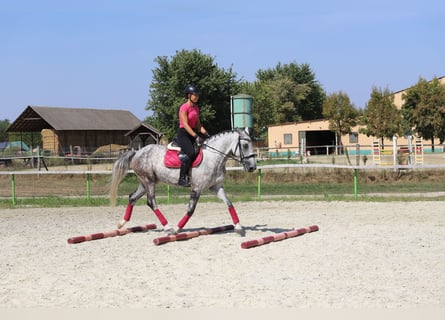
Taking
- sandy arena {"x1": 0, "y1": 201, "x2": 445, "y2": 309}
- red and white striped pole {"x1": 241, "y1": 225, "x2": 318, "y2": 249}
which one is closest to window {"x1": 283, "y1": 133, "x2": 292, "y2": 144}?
sandy arena {"x1": 0, "y1": 201, "x2": 445, "y2": 309}

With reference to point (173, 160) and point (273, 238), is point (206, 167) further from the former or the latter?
point (273, 238)

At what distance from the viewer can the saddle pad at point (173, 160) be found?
977 cm

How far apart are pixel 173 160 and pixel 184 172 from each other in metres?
0.35

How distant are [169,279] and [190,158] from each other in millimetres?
3286

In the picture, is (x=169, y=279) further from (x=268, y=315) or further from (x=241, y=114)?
(x=241, y=114)

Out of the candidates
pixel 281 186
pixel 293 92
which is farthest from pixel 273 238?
pixel 293 92

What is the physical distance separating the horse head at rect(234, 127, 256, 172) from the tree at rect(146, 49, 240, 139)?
43838mm

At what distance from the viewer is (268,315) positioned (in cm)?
514

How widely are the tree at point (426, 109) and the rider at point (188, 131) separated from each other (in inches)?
1531

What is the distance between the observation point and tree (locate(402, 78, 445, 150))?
A: 1750 inches

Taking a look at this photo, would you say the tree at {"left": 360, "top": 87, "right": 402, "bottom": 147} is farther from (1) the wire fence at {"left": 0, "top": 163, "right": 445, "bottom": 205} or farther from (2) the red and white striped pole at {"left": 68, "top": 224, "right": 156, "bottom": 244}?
(2) the red and white striped pole at {"left": 68, "top": 224, "right": 156, "bottom": 244}

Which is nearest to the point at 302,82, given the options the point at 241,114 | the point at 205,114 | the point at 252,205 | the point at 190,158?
the point at 205,114

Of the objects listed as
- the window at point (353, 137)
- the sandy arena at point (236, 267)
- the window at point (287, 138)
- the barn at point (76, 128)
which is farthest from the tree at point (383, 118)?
the sandy arena at point (236, 267)

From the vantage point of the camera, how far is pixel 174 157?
992 centimetres
